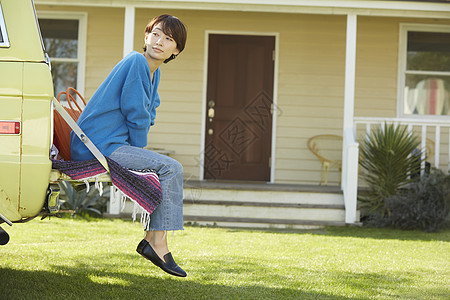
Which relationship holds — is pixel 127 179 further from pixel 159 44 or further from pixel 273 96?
pixel 273 96

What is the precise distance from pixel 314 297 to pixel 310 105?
5.92 meters

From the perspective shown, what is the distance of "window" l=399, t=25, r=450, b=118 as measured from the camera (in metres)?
9.27

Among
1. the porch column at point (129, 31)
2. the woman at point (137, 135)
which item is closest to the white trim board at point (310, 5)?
the porch column at point (129, 31)

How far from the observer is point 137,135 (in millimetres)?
3479

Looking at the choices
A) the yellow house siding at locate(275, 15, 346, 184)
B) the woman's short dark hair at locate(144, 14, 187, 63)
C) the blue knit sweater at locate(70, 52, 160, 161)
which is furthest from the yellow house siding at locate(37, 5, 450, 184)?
the blue knit sweater at locate(70, 52, 160, 161)

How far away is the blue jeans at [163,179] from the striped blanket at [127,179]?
0.18 ft

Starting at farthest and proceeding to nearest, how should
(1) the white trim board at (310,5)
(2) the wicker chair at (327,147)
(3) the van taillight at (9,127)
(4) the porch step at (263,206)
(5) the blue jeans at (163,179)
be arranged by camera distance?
(2) the wicker chair at (327,147) → (1) the white trim board at (310,5) → (4) the porch step at (263,206) → (5) the blue jeans at (163,179) → (3) the van taillight at (9,127)

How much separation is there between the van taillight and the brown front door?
21.1 ft

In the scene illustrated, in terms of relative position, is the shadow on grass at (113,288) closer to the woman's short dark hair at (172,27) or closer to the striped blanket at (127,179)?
the striped blanket at (127,179)

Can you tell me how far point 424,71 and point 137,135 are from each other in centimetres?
693

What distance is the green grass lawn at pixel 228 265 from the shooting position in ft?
12.5

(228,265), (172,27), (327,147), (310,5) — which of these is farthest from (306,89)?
(172,27)

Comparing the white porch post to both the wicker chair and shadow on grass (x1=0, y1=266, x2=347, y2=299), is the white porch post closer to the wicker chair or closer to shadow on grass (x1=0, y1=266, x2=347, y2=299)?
the wicker chair

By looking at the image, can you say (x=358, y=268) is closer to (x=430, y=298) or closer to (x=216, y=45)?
(x=430, y=298)
